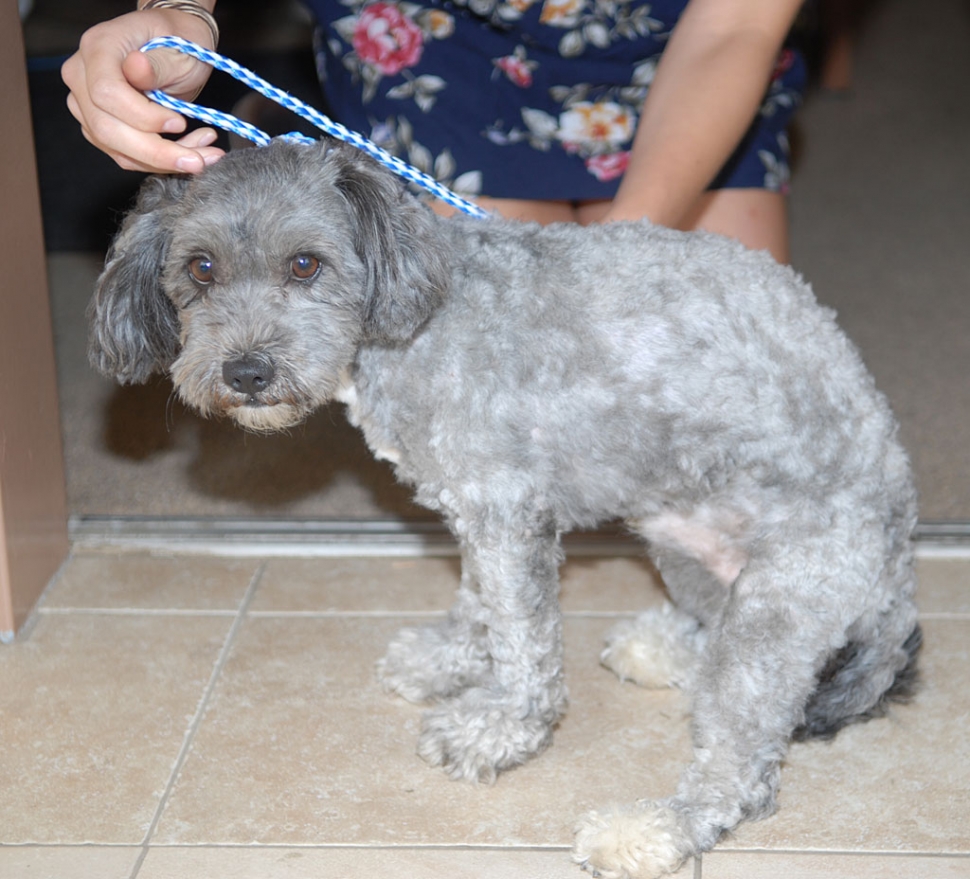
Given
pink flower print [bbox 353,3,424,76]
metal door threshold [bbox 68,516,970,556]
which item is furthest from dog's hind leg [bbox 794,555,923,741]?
pink flower print [bbox 353,3,424,76]

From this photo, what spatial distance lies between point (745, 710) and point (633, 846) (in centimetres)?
31

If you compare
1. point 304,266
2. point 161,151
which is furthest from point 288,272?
point 161,151

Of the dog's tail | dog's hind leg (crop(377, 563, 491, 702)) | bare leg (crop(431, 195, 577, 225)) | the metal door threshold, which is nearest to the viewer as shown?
the dog's tail

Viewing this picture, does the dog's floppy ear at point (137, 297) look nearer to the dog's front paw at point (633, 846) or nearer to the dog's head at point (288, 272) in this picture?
the dog's head at point (288, 272)

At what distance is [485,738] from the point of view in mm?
2311

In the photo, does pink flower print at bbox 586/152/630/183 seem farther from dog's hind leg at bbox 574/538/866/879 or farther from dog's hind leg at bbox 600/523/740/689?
dog's hind leg at bbox 574/538/866/879

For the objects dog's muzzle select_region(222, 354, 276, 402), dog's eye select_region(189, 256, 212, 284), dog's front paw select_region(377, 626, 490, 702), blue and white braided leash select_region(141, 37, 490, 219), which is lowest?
dog's front paw select_region(377, 626, 490, 702)

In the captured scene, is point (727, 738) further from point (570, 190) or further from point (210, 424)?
point (210, 424)

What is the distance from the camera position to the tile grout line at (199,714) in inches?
85.7

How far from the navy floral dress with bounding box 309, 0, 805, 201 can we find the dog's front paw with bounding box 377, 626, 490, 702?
1.21 meters

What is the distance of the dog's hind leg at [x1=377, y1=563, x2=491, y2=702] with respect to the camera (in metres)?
2.59

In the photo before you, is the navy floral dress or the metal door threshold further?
the metal door threshold

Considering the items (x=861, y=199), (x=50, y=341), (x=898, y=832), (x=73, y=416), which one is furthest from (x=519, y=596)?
(x=861, y=199)

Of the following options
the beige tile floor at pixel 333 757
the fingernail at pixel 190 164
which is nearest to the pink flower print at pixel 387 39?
the fingernail at pixel 190 164
